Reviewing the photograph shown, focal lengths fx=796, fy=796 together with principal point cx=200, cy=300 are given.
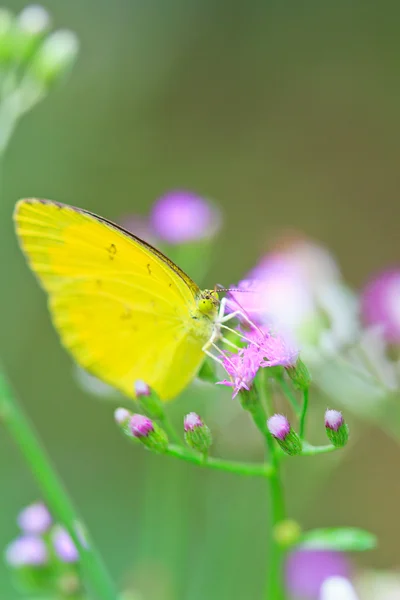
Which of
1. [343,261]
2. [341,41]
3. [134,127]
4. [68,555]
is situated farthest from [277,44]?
[68,555]

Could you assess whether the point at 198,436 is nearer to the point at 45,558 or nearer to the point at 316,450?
the point at 316,450

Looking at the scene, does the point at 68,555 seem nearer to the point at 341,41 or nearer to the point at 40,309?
the point at 40,309

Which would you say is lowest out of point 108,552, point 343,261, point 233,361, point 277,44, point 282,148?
point 108,552

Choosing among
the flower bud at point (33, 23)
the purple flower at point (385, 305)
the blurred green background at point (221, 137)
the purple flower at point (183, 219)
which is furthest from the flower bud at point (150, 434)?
the blurred green background at point (221, 137)

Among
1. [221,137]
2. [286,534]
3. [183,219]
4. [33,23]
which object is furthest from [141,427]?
[221,137]

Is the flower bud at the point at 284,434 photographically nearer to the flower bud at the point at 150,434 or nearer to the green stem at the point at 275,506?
the green stem at the point at 275,506

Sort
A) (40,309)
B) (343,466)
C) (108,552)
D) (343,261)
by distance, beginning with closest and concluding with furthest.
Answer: (108,552), (343,466), (40,309), (343,261)
